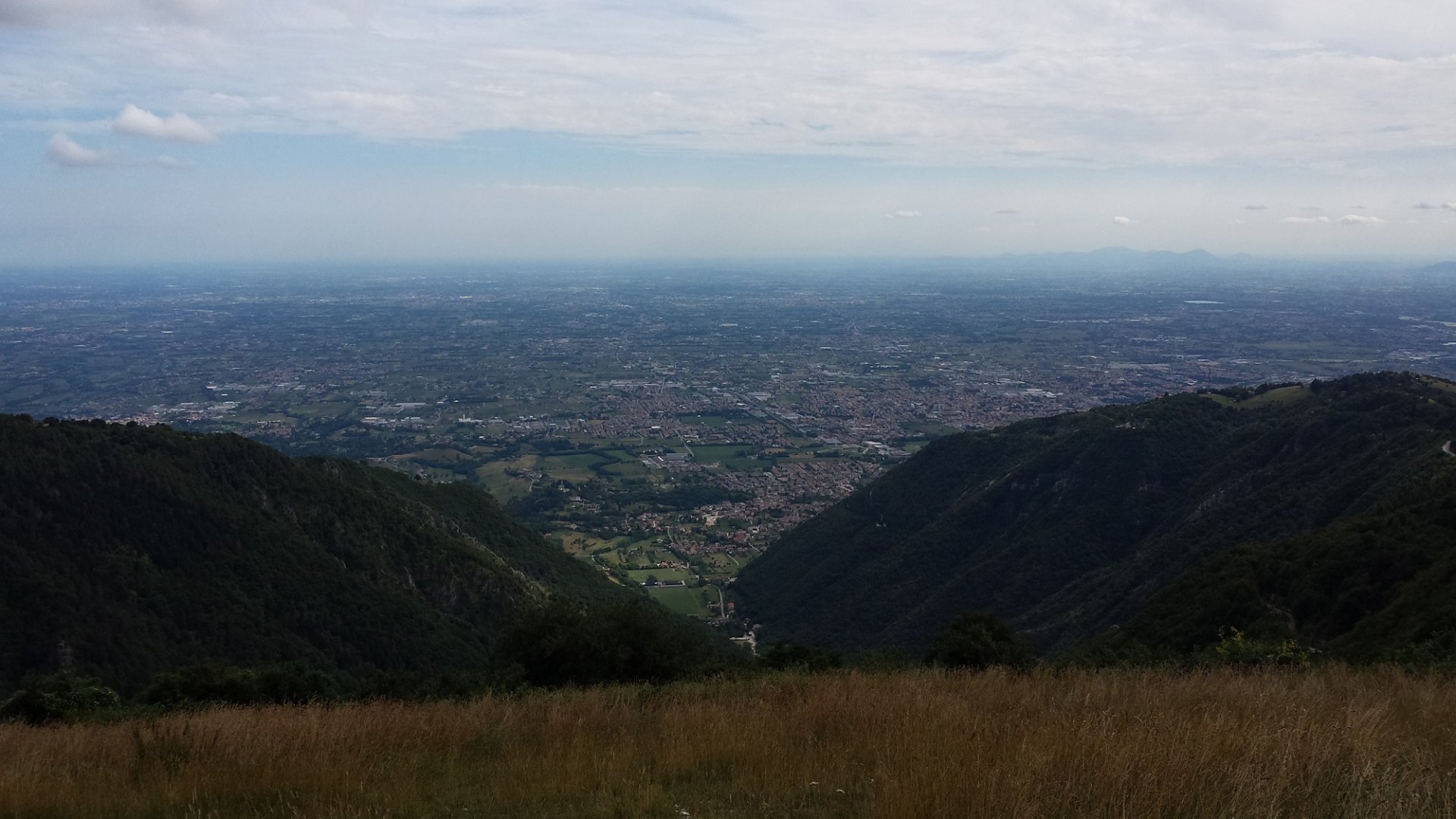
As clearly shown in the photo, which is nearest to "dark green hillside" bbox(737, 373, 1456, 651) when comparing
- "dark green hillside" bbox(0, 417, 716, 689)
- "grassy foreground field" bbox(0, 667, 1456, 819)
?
"grassy foreground field" bbox(0, 667, 1456, 819)

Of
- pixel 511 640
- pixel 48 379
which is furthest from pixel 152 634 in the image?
pixel 48 379

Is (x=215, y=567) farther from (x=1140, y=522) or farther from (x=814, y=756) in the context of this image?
(x=1140, y=522)

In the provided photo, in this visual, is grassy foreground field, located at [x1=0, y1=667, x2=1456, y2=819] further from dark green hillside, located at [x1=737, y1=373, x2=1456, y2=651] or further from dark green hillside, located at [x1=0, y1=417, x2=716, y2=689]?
dark green hillside, located at [x1=0, y1=417, x2=716, y2=689]

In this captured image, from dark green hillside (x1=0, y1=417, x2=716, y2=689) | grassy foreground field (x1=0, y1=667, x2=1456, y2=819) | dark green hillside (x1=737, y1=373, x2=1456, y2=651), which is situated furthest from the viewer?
dark green hillside (x1=0, y1=417, x2=716, y2=689)

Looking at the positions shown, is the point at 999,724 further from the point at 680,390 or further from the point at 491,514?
the point at 680,390

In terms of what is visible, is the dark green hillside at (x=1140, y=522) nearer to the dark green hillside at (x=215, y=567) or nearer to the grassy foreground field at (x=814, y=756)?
the grassy foreground field at (x=814, y=756)
